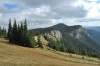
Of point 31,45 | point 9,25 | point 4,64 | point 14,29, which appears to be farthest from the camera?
point 9,25

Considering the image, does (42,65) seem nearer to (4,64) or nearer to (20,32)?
(4,64)

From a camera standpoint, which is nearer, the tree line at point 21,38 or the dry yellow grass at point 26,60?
the dry yellow grass at point 26,60

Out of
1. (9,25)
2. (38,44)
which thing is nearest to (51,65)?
(38,44)

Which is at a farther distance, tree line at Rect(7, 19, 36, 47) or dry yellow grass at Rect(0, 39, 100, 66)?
tree line at Rect(7, 19, 36, 47)

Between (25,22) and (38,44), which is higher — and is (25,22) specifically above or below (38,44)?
above

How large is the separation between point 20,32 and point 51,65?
67968mm

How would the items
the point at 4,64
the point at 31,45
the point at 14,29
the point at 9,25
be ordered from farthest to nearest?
the point at 9,25 < the point at 14,29 < the point at 31,45 < the point at 4,64

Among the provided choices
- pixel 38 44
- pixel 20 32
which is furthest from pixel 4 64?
pixel 38 44

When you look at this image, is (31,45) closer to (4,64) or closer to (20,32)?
(20,32)

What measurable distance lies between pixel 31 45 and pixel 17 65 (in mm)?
66071

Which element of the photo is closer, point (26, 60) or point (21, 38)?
point (26, 60)

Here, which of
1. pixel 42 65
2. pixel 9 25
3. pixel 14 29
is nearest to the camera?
pixel 42 65

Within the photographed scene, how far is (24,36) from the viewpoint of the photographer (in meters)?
120

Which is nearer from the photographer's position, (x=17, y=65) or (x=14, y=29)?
(x=17, y=65)
